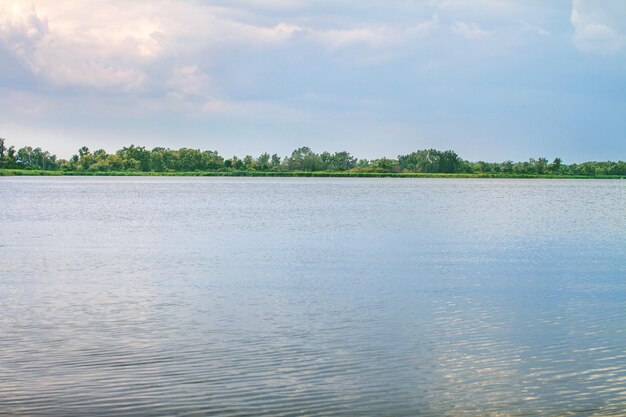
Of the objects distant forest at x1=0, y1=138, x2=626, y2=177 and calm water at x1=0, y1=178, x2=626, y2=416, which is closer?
calm water at x1=0, y1=178, x2=626, y2=416

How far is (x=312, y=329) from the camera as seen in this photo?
1172 cm

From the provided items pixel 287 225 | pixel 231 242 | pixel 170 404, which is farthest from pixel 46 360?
pixel 287 225

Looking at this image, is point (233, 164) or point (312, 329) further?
point (233, 164)

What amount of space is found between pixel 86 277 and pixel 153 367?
855 centimetres

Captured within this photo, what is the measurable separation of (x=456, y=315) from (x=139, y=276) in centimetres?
810

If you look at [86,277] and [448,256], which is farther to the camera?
[448,256]

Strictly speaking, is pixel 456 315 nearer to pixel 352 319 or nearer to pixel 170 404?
pixel 352 319

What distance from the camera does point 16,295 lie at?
48.3 feet

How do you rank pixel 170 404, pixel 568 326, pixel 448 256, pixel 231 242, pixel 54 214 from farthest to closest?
pixel 54 214, pixel 231 242, pixel 448 256, pixel 568 326, pixel 170 404

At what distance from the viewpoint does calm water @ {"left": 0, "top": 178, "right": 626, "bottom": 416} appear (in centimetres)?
814

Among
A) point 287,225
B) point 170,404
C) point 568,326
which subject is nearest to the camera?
point 170,404

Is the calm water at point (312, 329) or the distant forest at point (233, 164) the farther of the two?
the distant forest at point (233, 164)

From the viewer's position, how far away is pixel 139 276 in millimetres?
17531

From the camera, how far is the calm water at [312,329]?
8.14 m
